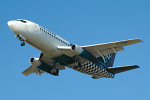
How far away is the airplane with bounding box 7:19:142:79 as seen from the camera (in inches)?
1437

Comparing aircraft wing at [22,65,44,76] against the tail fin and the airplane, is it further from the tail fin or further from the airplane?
the tail fin

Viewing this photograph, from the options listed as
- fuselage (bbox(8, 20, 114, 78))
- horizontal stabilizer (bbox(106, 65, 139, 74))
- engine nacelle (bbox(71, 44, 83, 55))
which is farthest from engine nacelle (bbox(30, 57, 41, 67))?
horizontal stabilizer (bbox(106, 65, 139, 74))

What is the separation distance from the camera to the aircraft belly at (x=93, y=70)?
4178 centimetres

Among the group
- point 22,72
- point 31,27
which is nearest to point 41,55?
point 31,27

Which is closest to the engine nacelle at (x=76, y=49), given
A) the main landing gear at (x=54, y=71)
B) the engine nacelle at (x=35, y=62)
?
the main landing gear at (x=54, y=71)

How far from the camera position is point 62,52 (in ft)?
127

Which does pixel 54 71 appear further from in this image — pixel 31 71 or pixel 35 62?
pixel 31 71

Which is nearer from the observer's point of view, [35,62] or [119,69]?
[35,62]

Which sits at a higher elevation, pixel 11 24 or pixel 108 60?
pixel 108 60

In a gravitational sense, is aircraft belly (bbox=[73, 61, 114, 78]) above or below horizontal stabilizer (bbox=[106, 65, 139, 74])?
below

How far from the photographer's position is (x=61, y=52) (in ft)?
127

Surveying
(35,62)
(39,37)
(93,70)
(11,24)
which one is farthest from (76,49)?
(11,24)

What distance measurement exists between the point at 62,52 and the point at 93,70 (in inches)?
259

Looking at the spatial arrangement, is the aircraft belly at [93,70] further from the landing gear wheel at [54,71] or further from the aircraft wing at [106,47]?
the landing gear wheel at [54,71]
